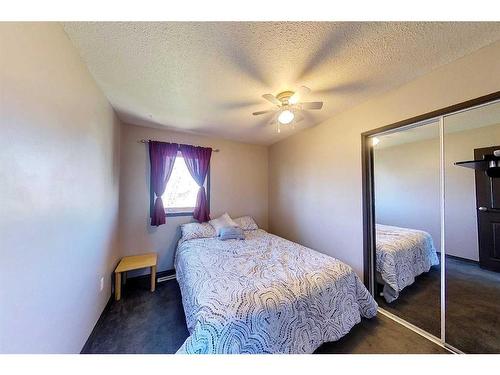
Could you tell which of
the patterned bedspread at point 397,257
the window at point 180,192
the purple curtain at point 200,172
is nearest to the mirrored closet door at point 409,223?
the patterned bedspread at point 397,257

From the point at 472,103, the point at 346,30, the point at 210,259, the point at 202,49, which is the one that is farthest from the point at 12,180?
the point at 472,103

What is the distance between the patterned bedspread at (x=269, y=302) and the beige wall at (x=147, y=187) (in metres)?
Answer: 1.09

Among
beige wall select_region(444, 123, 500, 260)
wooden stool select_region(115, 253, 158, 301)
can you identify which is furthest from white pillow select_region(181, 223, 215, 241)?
beige wall select_region(444, 123, 500, 260)

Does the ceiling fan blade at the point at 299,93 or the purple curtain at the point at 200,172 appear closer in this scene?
the ceiling fan blade at the point at 299,93

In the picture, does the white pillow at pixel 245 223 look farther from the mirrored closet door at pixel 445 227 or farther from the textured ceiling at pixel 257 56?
the textured ceiling at pixel 257 56

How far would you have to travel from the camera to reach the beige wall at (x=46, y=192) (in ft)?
2.41

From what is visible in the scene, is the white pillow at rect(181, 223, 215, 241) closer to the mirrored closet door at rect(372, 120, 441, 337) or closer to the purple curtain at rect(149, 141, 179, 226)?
the purple curtain at rect(149, 141, 179, 226)

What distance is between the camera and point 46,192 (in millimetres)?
969

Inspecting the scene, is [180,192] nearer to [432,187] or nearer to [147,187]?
[147,187]

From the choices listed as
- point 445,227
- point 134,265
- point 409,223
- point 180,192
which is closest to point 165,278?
point 134,265

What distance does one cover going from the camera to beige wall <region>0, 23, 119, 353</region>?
733 mm

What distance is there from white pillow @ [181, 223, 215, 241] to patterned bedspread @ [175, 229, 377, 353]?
73 centimetres

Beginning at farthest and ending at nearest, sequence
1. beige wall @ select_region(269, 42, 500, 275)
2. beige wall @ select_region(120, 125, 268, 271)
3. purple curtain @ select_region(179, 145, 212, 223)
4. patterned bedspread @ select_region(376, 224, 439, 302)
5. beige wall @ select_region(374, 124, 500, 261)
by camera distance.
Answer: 1. purple curtain @ select_region(179, 145, 212, 223)
2. beige wall @ select_region(120, 125, 268, 271)
3. patterned bedspread @ select_region(376, 224, 439, 302)
4. beige wall @ select_region(374, 124, 500, 261)
5. beige wall @ select_region(269, 42, 500, 275)

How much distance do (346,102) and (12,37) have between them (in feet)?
8.21
